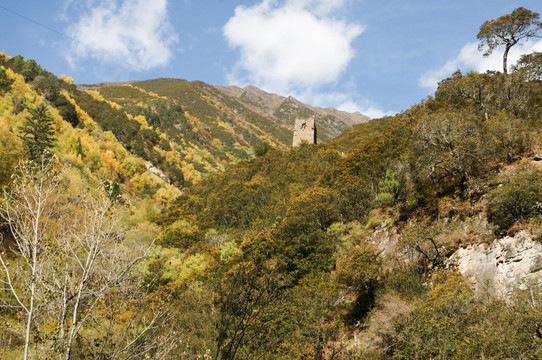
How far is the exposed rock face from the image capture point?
10.2 metres

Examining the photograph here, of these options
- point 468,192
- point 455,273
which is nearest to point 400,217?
point 468,192

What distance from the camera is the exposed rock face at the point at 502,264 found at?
10.2 meters

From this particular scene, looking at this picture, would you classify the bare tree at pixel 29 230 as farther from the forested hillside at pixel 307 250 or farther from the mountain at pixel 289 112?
the mountain at pixel 289 112

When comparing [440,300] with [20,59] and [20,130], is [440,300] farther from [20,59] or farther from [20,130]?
[20,59]

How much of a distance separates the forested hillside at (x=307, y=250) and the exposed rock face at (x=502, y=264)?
→ 0.19 meters

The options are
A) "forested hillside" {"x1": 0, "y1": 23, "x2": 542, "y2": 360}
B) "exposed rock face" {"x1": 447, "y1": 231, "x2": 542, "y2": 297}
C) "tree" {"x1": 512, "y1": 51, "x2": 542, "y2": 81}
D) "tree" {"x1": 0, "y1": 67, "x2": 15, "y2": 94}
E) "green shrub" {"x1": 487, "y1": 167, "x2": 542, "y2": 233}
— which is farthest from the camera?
"tree" {"x1": 0, "y1": 67, "x2": 15, "y2": 94}

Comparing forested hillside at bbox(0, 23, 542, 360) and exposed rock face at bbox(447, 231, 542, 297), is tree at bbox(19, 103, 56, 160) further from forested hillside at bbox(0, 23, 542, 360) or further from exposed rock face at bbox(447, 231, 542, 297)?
exposed rock face at bbox(447, 231, 542, 297)

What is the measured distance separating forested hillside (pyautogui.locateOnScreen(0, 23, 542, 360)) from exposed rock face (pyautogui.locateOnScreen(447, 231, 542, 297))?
189 mm

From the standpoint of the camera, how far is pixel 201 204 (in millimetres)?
38094

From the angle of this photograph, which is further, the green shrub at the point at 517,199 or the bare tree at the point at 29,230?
the green shrub at the point at 517,199

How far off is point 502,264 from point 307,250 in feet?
37.9

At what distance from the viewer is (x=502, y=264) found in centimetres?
1103

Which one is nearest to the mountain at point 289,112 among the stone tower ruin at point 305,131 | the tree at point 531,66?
the stone tower ruin at point 305,131

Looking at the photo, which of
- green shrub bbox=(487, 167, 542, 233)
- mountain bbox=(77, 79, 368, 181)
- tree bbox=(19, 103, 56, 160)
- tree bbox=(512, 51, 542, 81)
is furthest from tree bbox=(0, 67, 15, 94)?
tree bbox=(512, 51, 542, 81)
